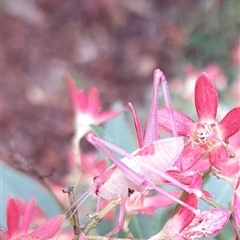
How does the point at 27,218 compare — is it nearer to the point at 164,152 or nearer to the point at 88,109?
the point at 164,152

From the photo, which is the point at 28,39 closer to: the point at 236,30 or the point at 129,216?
the point at 236,30

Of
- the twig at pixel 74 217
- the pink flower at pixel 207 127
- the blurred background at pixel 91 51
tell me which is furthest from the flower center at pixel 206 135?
the blurred background at pixel 91 51

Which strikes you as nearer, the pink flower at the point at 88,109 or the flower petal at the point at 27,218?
the flower petal at the point at 27,218

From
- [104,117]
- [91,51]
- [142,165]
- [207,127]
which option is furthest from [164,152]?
[91,51]

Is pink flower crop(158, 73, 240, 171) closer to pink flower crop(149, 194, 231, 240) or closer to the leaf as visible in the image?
pink flower crop(149, 194, 231, 240)

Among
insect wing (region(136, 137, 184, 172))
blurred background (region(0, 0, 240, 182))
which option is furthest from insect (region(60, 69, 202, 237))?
blurred background (region(0, 0, 240, 182))

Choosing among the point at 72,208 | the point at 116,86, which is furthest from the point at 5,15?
the point at 72,208

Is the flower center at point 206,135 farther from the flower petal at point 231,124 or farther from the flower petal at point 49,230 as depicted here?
the flower petal at point 49,230
